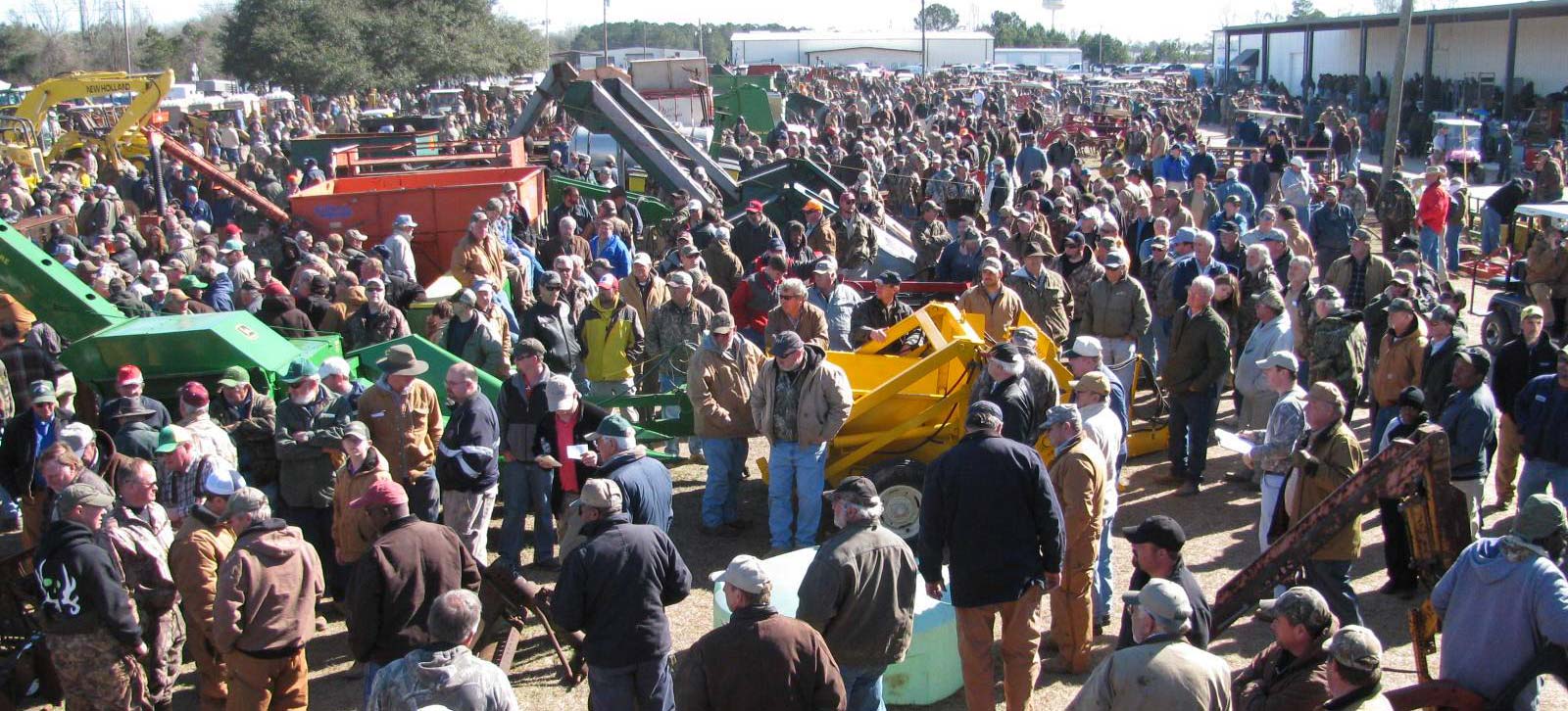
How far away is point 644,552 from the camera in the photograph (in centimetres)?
514

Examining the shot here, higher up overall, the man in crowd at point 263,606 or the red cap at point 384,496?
the red cap at point 384,496

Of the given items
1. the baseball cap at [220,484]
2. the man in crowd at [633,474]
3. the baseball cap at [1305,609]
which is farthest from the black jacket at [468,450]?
the baseball cap at [1305,609]

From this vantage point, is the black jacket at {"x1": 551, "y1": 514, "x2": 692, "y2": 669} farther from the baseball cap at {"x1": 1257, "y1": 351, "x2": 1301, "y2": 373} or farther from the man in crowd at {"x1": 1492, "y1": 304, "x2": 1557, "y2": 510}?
the man in crowd at {"x1": 1492, "y1": 304, "x2": 1557, "y2": 510}

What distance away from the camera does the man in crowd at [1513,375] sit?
824 cm

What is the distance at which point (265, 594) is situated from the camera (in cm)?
534

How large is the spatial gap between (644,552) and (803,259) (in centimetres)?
855

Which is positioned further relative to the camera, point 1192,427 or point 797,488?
point 1192,427

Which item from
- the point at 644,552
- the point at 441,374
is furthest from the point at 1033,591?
the point at 441,374

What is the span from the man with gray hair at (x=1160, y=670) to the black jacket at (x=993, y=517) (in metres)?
1.16

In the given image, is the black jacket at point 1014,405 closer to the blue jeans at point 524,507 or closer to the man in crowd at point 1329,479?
the man in crowd at point 1329,479

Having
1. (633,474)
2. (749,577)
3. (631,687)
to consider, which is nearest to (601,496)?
(633,474)

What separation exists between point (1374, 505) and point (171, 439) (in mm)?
5810

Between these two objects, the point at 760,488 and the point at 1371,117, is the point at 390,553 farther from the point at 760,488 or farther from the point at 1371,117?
the point at 1371,117

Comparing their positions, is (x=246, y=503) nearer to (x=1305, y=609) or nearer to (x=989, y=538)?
(x=989, y=538)
